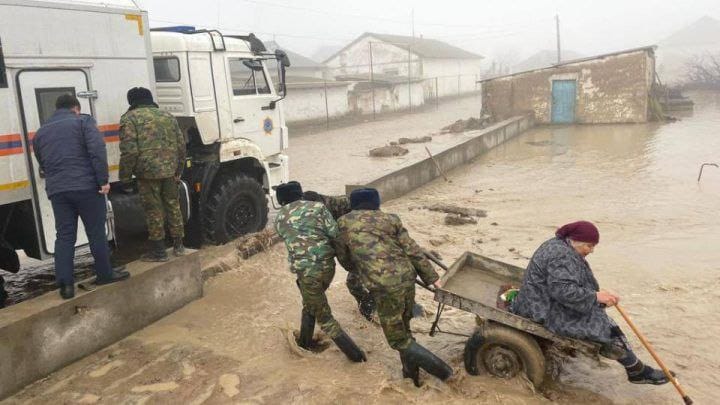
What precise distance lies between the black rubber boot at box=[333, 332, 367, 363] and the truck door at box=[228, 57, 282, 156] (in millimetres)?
4009

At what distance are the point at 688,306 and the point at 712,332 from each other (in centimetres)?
58

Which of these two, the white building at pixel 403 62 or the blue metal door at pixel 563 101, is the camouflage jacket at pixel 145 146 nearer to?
the blue metal door at pixel 563 101

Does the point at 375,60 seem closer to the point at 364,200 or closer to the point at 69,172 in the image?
the point at 69,172

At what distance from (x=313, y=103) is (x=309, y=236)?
24831 mm

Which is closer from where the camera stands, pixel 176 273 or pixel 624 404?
pixel 624 404

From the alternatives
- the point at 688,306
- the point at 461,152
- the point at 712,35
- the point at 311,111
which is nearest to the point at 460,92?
the point at 311,111

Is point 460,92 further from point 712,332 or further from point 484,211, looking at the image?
point 712,332

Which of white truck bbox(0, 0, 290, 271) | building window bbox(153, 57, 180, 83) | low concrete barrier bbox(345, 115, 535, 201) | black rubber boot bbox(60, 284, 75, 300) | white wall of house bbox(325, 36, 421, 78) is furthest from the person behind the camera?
white wall of house bbox(325, 36, 421, 78)

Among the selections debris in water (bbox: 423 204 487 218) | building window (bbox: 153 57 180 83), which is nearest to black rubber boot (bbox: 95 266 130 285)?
building window (bbox: 153 57 180 83)

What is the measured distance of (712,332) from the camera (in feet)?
15.7

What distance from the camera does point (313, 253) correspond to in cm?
409

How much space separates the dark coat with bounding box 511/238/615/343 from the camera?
3.57 meters

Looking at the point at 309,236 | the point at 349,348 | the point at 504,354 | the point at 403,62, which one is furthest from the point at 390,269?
the point at 403,62

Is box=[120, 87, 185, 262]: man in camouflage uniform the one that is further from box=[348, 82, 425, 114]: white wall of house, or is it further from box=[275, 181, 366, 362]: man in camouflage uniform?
box=[348, 82, 425, 114]: white wall of house
